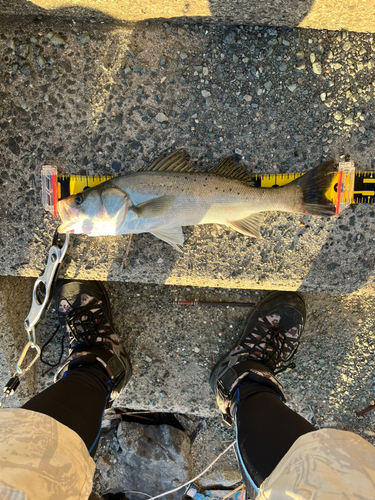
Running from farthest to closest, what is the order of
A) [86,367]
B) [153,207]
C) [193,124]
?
[86,367] < [193,124] < [153,207]

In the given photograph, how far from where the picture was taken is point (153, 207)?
2.45 m

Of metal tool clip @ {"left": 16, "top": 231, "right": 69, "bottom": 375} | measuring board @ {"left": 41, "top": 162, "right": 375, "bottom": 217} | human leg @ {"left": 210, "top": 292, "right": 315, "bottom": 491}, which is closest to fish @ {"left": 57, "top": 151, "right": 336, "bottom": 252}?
measuring board @ {"left": 41, "top": 162, "right": 375, "bottom": 217}

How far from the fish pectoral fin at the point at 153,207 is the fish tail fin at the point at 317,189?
1.01 m

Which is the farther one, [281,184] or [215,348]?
[215,348]

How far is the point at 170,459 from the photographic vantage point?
3.56 m

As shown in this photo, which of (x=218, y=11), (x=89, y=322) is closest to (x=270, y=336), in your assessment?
(x=89, y=322)

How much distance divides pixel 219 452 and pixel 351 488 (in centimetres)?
261

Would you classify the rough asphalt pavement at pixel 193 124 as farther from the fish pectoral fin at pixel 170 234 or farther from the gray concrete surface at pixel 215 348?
the gray concrete surface at pixel 215 348

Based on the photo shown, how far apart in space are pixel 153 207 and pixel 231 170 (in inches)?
28.4

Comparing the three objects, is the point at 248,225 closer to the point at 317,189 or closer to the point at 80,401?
the point at 317,189

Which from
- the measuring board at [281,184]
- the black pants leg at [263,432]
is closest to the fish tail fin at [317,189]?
the measuring board at [281,184]

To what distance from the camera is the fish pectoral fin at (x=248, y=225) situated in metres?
2.62

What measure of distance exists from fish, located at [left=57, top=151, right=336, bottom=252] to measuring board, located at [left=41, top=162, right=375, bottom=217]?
0.42 feet

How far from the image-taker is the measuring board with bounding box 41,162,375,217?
2.67 metres
